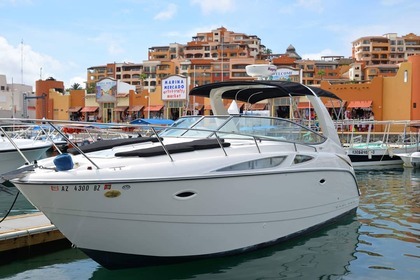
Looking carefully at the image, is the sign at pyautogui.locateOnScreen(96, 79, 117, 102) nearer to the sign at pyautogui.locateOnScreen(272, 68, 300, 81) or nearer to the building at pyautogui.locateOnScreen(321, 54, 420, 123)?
the sign at pyautogui.locateOnScreen(272, 68, 300, 81)

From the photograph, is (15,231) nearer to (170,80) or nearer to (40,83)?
(170,80)

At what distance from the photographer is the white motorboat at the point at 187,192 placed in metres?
6.70

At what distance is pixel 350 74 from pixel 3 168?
82735 mm

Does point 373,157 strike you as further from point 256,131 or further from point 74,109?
point 74,109

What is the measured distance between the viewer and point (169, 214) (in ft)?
23.0

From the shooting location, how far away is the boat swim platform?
8344 millimetres

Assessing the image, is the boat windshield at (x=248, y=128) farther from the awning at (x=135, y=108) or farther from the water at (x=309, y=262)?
the awning at (x=135, y=108)

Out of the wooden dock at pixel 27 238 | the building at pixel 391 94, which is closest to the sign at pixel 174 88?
the building at pixel 391 94

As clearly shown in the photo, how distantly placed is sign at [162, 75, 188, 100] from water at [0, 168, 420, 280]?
45279 millimetres

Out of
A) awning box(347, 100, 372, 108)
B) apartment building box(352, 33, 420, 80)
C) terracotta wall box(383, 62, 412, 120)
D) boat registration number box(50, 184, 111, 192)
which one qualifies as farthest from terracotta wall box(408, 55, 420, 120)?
apartment building box(352, 33, 420, 80)

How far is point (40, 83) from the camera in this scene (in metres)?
75.6

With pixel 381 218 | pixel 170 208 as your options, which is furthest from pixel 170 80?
pixel 170 208

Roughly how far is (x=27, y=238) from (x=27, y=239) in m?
0.02

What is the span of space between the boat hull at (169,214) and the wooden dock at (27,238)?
1974mm
